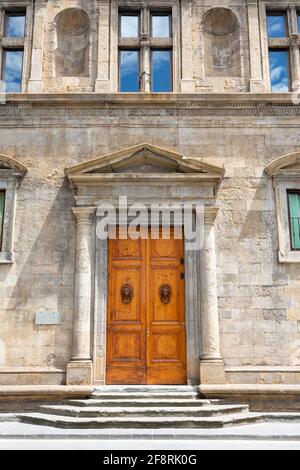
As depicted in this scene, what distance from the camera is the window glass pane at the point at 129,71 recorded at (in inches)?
447

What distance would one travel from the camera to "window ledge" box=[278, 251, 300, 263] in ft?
33.1

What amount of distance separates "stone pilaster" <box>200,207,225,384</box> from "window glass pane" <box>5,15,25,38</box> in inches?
235

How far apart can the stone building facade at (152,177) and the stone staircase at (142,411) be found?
478mm

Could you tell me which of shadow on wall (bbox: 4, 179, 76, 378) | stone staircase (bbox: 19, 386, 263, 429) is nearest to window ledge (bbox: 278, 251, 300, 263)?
stone staircase (bbox: 19, 386, 263, 429)

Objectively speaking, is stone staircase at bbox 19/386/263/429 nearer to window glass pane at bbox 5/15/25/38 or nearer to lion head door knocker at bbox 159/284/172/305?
lion head door knocker at bbox 159/284/172/305

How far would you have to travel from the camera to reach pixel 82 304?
980cm

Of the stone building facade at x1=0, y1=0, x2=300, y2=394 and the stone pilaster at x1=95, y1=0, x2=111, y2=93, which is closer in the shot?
the stone building facade at x1=0, y1=0, x2=300, y2=394

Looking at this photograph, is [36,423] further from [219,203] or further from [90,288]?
[219,203]

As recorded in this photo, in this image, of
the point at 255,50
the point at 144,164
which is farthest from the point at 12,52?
the point at 255,50

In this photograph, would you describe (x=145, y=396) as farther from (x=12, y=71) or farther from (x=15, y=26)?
(x=15, y=26)
